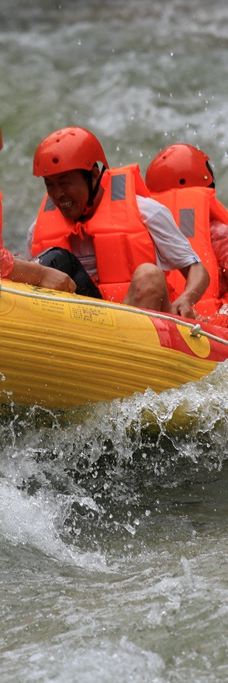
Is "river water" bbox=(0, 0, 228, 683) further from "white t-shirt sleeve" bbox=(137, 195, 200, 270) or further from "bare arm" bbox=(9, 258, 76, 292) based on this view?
"white t-shirt sleeve" bbox=(137, 195, 200, 270)

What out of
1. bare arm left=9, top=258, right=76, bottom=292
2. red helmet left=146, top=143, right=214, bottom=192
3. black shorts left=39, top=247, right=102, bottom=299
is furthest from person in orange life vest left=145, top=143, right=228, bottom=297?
bare arm left=9, top=258, right=76, bottom=292

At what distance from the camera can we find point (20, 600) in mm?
3168

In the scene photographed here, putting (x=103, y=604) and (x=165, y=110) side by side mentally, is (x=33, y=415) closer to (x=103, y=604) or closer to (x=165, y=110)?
(x=103, y=604)

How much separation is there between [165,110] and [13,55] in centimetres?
196

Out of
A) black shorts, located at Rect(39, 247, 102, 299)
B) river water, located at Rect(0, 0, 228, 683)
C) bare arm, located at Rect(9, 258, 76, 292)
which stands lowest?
river water, located at Rect(0, 0, 228, 683)

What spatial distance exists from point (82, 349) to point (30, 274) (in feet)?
1.36

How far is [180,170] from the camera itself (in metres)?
6.23

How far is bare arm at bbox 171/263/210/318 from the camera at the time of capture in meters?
4.71

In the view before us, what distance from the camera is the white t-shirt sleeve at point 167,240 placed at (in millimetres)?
4930

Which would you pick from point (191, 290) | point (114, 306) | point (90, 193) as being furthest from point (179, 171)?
point (114, 306)

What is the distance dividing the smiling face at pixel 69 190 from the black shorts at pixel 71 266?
0.80 feet

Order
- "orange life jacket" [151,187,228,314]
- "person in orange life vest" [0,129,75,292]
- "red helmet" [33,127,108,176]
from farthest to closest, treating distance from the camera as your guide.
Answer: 1. "orange life jacket" [151,187,228,314]
2. "red helmet" [33,127,108,176]
3. "person in orange life vest" [0,129,75,292]

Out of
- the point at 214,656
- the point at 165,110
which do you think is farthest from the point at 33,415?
the point at 165,110

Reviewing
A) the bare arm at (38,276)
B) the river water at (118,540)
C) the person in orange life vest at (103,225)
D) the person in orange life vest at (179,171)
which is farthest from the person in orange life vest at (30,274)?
the person in orange life vest at (179,171)
